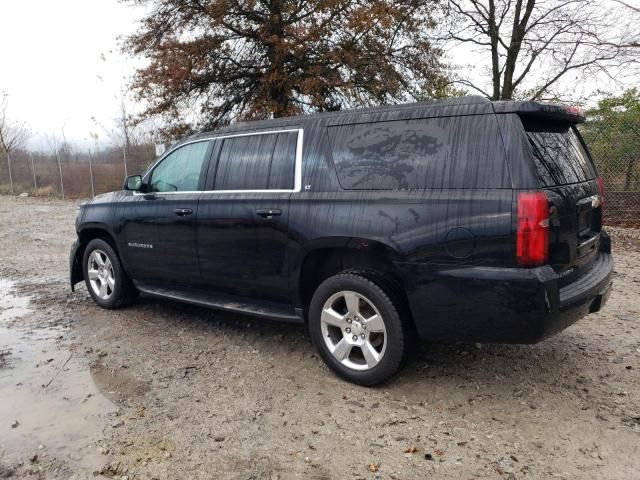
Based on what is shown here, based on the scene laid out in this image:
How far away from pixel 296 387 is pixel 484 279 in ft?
5.02

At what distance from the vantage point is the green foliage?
9.82 m

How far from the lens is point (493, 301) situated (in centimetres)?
305

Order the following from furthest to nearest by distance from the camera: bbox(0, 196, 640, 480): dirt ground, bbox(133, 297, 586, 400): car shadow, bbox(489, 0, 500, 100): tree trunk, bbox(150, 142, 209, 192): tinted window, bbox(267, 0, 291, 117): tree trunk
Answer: bbox(267, 0, 291, 117): tree trunk → bbox(489, 0, 500, 100): tree trunk → bbox(150, 142, 209, 192): tinted window → bbox(133, 297, 586, 400): car shadow → bbox(0, 196, 640, 480): dirt ground

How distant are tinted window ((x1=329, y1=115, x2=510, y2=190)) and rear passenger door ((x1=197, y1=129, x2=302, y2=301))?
0.47 m

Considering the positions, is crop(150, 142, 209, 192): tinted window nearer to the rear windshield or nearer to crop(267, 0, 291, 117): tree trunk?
the rear windshield

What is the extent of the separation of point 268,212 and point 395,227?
3.59 feet

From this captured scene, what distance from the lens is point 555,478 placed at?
2.61 metres

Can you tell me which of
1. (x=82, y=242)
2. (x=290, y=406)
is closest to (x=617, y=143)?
(x=290, y=406)

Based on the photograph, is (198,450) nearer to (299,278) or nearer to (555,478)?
(299,278)

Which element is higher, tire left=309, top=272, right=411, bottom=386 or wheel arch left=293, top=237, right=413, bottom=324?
wheel arch left=293, top=237, right=413, bottom=324

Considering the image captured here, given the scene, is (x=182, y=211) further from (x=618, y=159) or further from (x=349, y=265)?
(x=618, y=159)

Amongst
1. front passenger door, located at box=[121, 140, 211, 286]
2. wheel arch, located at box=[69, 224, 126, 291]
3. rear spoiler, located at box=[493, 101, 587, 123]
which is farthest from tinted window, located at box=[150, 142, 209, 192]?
rear spoiler, located at box=[493, 101, 587, 123]

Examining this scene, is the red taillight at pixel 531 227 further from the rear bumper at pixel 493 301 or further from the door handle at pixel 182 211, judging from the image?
the door handle at pixel 182 211

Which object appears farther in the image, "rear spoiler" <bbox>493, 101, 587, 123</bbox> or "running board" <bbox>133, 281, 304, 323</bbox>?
"running board" <bbox>133, 281, 304, 323</bbox>
